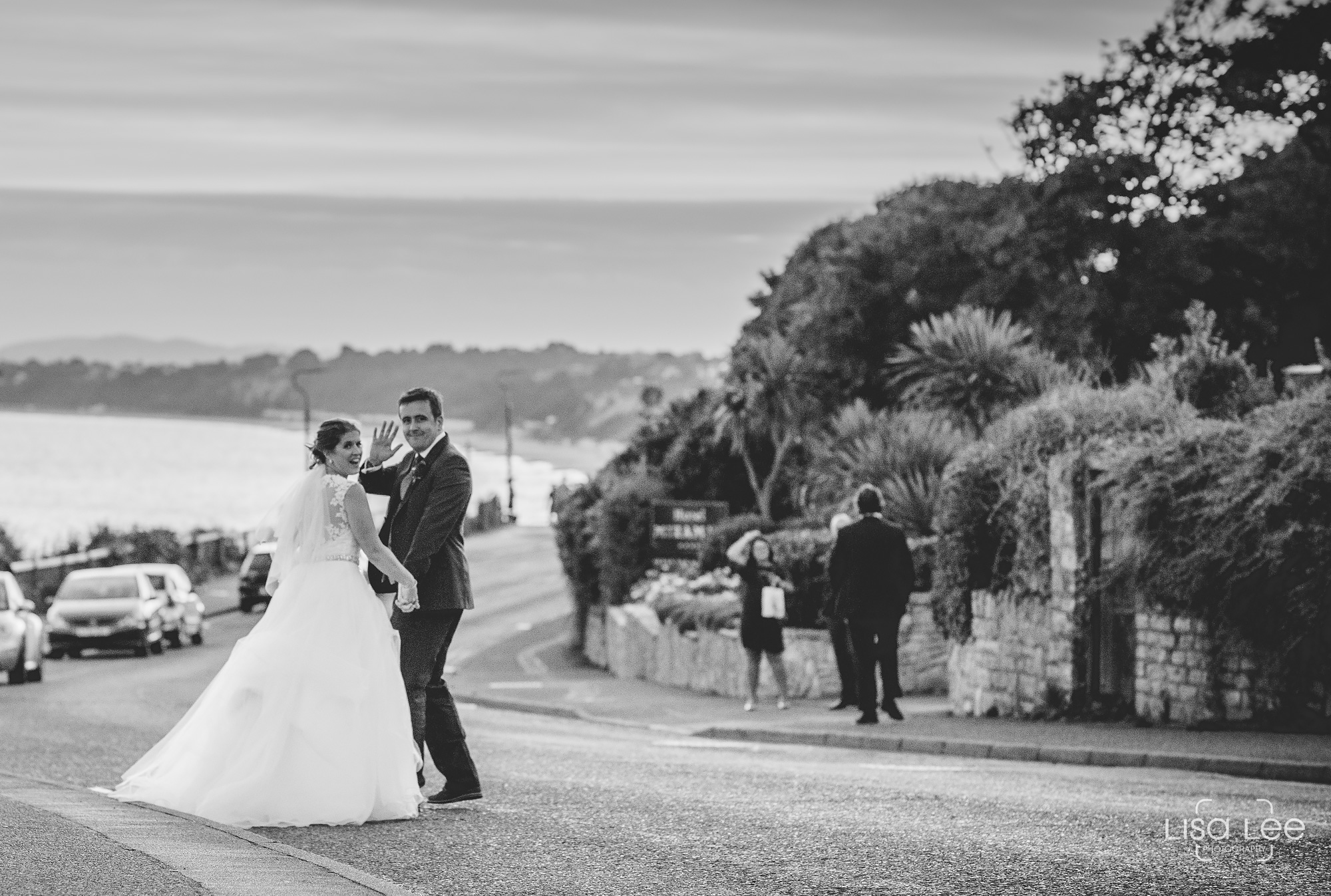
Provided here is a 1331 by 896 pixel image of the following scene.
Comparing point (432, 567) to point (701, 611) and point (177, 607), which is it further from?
point (177, 607)

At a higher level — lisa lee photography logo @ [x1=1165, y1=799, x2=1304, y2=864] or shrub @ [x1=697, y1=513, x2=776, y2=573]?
shrub @ [x1=697, y1=513, x2=776, y2=573]

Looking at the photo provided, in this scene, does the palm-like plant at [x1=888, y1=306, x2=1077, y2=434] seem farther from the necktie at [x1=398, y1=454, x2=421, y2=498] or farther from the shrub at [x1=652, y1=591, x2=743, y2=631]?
the necktie at [x1=398, y1=454, x2=421, y2=498]

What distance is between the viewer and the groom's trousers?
10.4 metres

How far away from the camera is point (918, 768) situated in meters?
14.5

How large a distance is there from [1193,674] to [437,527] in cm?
904

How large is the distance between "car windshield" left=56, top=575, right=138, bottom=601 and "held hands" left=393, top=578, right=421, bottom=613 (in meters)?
29.5

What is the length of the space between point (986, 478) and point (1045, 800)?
9.15 metres

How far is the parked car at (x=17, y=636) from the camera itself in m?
26.8

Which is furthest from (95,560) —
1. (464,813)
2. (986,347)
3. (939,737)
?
(464,813)

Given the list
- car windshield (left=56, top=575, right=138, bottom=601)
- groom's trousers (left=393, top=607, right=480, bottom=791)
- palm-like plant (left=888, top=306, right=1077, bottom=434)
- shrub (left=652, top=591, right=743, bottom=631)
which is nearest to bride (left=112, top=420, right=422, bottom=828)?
groom's trousers (left=393, top=607, right=480, bottom=791)

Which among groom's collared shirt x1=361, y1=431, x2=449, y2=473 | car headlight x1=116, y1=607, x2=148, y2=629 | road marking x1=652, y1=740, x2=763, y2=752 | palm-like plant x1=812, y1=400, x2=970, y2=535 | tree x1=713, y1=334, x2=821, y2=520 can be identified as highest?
tree x1=713, y1=334, x2=821, y2=520

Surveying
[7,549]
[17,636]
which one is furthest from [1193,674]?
[7,549]

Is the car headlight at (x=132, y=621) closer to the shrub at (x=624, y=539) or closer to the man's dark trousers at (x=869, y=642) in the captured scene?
the shrub at (x=624, y=539)

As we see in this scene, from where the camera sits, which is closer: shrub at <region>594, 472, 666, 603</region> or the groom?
the groom
